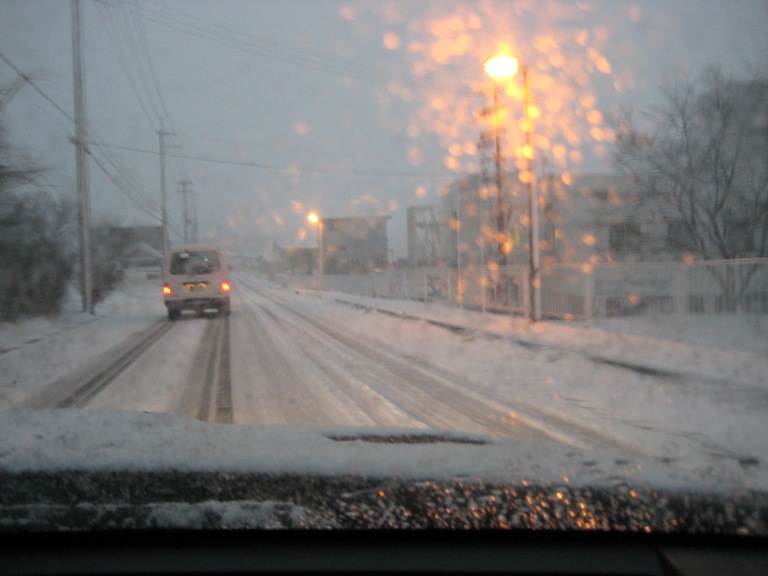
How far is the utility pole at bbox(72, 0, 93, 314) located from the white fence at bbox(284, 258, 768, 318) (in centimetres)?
1357

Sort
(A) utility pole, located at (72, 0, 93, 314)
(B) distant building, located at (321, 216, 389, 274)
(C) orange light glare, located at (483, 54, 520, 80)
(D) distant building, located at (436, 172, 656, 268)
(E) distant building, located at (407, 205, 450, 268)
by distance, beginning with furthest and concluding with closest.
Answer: (B) distant building, located at (321, 216, 389, 274) → (E) distant building, located at (407, 205, 450, 268) → (A) utility pole, located at (72, 0, 93, 314) → (D) distant building, located at (436, 172, 656, 268) → (C) orange light glare, located at (483, 54, 520, 80)

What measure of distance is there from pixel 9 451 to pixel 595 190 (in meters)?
26.3

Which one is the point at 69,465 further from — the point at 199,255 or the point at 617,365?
the point at 199,255

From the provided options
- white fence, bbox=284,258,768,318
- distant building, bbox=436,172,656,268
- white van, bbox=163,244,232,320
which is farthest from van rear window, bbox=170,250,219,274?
distant building, bbox=436,172,656,268

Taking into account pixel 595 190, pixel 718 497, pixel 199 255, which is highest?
pixel 595 190

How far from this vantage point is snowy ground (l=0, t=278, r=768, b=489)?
21.4ft

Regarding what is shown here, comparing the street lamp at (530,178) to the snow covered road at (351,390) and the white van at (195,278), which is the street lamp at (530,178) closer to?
the snow covered road at (351,390)

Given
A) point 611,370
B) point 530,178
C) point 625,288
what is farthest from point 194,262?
point 611,370

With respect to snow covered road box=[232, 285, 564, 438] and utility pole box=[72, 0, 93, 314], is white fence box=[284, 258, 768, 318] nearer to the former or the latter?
snow covered road box=[232, 285, 564, 438]

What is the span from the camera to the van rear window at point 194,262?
21.7 meters

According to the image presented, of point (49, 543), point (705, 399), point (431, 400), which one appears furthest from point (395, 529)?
point (705, 399)

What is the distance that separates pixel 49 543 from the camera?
2977 mm

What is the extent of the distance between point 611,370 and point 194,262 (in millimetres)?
14746

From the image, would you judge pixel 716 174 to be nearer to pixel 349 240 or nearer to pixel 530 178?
pixel 530 178
